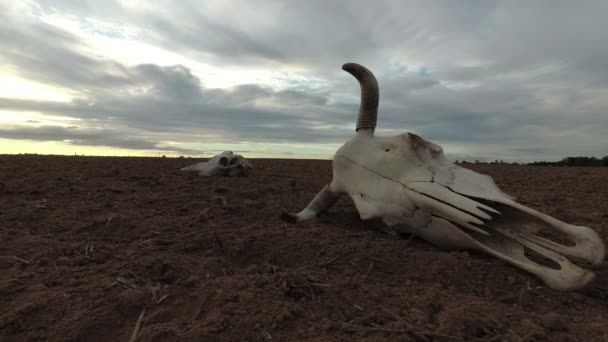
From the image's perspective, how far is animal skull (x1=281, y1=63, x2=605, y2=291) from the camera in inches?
106

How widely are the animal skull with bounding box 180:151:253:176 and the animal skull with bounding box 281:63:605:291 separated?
15.2 feet

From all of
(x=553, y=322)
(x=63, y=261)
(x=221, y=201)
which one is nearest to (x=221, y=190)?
(x=221, y=201)

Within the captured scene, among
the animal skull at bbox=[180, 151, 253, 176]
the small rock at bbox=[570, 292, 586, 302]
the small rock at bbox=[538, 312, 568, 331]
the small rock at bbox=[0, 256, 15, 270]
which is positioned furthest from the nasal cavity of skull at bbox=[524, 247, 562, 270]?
the animal skull at bbox=[180, 151, 253, 176]

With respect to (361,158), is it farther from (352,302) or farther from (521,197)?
(521,197)

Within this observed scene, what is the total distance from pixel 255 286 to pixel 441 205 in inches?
62.5

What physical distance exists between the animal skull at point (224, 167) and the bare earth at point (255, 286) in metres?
4.17

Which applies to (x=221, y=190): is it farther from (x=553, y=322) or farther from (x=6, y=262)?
(x=553, y=322)

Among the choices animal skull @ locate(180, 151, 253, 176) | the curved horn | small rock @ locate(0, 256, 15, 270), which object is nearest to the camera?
small rock @ locate(0, 256, 15, 270)

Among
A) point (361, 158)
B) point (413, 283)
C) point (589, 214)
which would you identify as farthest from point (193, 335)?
point (589, 214)

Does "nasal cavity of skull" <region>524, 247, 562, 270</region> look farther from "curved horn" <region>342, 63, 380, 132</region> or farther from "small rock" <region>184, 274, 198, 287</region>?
"small rock" <region>184, 274, 198, 287</region>

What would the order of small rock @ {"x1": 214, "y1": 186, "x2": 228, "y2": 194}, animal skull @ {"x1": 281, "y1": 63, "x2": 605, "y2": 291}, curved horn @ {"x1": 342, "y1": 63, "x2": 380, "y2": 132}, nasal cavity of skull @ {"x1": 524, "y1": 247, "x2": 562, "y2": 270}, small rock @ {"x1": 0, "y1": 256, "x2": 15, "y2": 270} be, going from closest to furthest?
animal skull @ {"x1": 281, "y1": 63, "x2": 605, "y2": 291}, small rock @ {"x1": 0, "y1": 256, "x2": 15, "y2": 270}, nasal cavity of skull @ {"x1": 524, "y1": 247, "x2": 562, "y2": 270}, curved horn @ {"x1": 342, "y1": 63, "x2": 380, "y2": 132}, small rock @ {"x1": 214, "y1": 186, "x2": 228, "y2": 194}

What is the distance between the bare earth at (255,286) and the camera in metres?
2.04

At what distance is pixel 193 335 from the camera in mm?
1945

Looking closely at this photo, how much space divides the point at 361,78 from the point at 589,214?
3311mm
